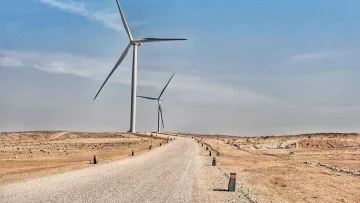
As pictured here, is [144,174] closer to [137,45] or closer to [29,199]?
[29,199]

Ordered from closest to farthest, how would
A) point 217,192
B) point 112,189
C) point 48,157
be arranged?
1. point 112,189
2. point 217,192
3. point 48,157

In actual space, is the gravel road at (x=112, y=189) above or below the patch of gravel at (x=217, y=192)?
above

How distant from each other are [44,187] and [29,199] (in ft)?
17.0

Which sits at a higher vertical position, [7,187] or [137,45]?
[137,45]

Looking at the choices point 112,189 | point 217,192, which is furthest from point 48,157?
point 217,192

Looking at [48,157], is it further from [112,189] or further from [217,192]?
[217,192]

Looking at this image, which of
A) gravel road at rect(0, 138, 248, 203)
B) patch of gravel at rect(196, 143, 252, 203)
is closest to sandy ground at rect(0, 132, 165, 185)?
gravel road at rect(0, 138, 248, 203)

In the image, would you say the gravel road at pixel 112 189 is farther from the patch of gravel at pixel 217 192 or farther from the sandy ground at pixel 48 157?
the sandy ground at pixel 48 157

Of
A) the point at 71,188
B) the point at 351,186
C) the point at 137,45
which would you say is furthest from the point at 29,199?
the point at 137,45

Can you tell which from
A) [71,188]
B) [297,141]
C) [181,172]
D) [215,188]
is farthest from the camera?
[297,141]

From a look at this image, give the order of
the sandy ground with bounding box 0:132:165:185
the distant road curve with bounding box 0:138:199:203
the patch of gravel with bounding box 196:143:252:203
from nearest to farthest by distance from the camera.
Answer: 1. the distant road curve with bounding box 0:138:199:203
2. the patch of gravel with bounding box 196:143:252:203
3. the sandy ground with bounding box 0:132:165:185

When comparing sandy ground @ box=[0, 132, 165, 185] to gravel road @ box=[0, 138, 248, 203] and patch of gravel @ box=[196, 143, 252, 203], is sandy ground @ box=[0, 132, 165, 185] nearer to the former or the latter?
gravel road @ box=[0, 138, 248, 203]

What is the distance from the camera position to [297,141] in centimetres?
13750

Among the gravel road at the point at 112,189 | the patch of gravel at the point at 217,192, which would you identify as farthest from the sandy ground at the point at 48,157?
the patch of gravel at the point at 217,192
